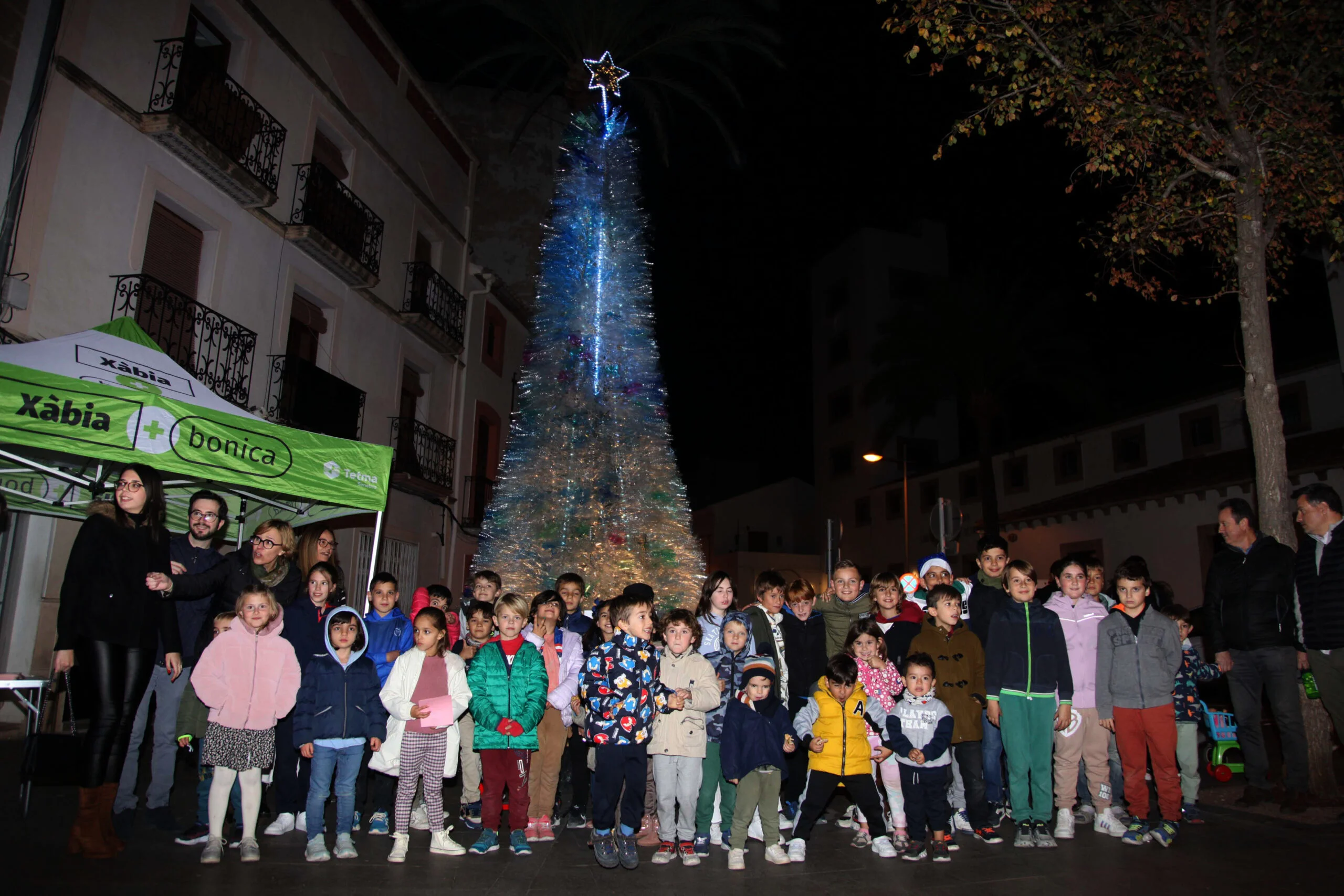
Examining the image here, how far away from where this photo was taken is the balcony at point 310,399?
1309 centimetres

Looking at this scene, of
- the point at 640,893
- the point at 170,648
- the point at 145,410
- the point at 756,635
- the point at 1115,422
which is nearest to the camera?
the point at 640,893

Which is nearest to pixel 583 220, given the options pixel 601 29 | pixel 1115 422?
pixel 601 29

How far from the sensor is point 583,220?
10.0m

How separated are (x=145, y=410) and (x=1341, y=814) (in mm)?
9584

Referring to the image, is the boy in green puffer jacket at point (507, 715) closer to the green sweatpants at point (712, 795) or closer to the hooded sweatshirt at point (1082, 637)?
the green sweatpants at point (712, 795)

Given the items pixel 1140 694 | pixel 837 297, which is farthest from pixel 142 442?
pixel 837 297

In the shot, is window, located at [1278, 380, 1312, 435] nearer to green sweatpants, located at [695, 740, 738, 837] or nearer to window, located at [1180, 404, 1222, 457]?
window, located at [1180, 404, 1222, 457]

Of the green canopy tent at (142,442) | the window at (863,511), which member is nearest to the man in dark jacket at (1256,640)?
the green canopy tent at (142,442)

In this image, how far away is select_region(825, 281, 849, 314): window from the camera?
3969cm

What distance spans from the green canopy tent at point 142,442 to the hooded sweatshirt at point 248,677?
5.39 feet

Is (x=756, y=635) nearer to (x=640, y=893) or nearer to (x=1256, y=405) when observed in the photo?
(x=640, y=893)

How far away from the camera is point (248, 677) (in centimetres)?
536

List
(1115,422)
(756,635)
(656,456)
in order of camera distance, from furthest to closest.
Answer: (1115,422) → (656,456) → (756,635)

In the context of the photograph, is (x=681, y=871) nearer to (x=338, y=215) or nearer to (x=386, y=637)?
(x=386, y=637)
